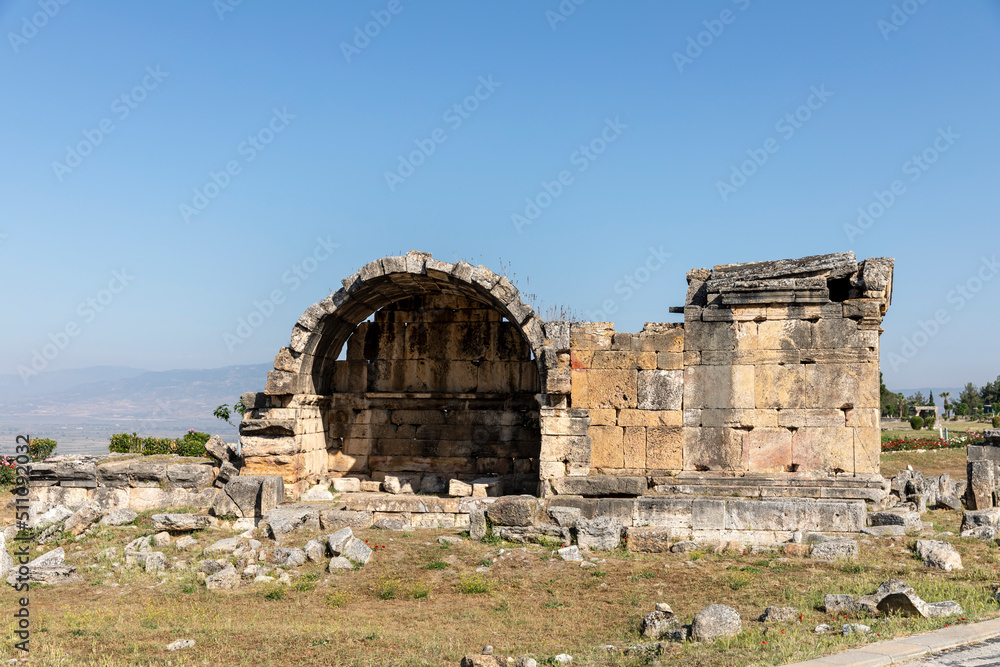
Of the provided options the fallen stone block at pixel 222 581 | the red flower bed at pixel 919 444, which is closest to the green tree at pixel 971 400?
the red flower bed at pixel 919 444

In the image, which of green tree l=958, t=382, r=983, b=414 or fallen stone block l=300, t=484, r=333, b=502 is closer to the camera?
fallen stone block l=300, t=484, r=333, b=502

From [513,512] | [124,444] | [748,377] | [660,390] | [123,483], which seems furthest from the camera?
[124,444]

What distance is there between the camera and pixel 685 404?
12352 mm

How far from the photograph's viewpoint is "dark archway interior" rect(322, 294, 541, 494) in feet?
48.8

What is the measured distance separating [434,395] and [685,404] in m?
4.98

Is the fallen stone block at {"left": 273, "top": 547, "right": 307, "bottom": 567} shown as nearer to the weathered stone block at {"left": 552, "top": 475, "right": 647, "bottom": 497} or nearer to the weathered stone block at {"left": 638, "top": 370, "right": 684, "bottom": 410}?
the weathered stone block at {"left": 552, "top": 475, "right": 647, "bottom": 497}

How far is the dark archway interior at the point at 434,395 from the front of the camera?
14.9 metres

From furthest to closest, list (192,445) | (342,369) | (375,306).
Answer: (192,445) → (342,369) → (375,306)

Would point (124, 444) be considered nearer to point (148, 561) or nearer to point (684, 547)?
point (148, 561)

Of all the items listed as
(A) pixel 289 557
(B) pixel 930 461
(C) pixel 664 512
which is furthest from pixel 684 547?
(B) pixel 930 461

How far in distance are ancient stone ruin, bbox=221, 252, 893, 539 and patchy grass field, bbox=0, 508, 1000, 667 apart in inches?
57.6

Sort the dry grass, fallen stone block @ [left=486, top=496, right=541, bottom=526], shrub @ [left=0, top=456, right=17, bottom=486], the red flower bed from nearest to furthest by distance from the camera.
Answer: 1. fallen stone block @ [left=486, top=496, right=541, bottom=526]
2. shrub @ [left=0, top=456, right=17, bottom=486]
3. the dry grass
4. the red flower bed

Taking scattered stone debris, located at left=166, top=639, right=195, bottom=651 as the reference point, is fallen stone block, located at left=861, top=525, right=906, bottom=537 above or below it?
above

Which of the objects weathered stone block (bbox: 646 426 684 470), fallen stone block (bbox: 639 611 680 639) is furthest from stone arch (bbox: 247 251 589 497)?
fallen stone block (bbox: 639 611 680 639)
